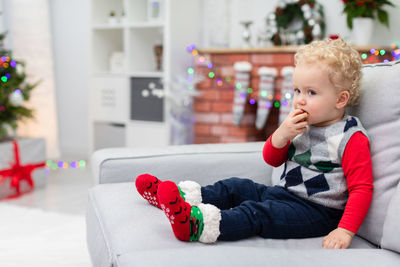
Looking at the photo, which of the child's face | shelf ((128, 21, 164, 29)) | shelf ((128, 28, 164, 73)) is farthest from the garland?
the child's face

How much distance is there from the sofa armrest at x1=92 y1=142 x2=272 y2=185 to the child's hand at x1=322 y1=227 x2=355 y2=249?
0.55 m

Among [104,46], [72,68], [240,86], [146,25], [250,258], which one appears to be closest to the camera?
[250,258]

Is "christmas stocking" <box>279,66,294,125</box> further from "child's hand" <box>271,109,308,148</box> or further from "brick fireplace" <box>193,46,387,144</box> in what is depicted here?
"child's hand" <box>271,109,308,148</box>

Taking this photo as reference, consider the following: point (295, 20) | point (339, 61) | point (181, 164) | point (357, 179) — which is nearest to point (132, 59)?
point (295, 20)

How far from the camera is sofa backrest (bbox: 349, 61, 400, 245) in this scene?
3.94ft

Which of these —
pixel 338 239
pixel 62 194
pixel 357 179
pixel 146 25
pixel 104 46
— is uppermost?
pixel 146 25

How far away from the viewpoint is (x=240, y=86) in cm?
314

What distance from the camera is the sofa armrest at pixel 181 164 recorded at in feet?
5.34

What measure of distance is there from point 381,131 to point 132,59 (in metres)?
2.66

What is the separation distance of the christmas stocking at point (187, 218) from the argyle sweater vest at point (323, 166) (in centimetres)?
30

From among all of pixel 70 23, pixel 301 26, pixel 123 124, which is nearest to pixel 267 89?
pixel 301 26

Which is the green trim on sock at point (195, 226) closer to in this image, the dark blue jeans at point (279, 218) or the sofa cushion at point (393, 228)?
the dark blue jeans at point (279, 218)

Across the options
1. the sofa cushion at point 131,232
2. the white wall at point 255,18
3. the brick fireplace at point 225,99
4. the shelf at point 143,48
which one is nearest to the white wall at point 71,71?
the shelf at point 143,48

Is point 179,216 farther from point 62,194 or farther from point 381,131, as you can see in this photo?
point 62,194
